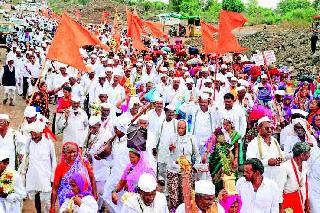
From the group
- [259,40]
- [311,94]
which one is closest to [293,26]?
[259,40]

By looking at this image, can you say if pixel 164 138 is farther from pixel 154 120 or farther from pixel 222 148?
pixel 222 148

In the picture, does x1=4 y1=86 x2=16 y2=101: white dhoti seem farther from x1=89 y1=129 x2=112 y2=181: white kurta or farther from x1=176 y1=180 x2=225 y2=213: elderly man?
x1=176 y1=180 x2=225 y2=213: elderly man

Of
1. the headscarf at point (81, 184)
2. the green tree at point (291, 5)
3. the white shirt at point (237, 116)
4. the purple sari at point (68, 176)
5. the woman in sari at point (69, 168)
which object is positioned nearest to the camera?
the headscarf at point (81, 184)

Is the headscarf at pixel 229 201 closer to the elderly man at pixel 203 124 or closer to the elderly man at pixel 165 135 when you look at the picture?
the elderly man at pixel 165 135

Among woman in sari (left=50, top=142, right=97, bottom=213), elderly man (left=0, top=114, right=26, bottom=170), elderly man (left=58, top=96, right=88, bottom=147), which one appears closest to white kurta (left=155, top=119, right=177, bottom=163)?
elderly man (left=58, top=96, right=88, bottom=147)

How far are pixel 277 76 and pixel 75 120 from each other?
24.5ft

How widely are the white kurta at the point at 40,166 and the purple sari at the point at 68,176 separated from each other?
4.49 feet

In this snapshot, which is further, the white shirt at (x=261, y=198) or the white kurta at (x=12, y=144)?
the white kurta at (x=12, y=144)

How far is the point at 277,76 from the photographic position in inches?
588

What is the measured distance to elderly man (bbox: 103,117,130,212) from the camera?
6840 millimetres

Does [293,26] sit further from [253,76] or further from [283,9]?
[283,9]

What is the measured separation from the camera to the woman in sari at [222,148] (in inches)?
308

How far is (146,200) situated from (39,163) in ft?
8.85

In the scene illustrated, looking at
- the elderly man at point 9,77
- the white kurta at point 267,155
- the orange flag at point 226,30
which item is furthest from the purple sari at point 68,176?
the elderly man at point 9,77
